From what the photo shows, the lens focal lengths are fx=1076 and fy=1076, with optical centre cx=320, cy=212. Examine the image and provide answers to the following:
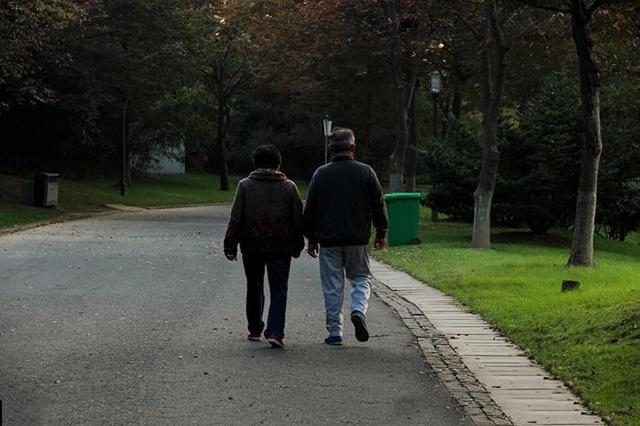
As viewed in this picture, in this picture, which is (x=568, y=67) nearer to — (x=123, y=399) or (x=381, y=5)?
(x=381, y=5)

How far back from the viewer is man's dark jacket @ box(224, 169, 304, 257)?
938cm

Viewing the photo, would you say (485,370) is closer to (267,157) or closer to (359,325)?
(359,325)

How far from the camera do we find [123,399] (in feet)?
23.0

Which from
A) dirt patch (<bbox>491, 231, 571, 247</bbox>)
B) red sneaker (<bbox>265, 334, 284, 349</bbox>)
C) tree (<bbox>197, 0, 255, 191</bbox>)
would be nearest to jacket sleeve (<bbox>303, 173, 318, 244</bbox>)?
red sneaker (<bbox>265, 334, 284, 349</bbox>)

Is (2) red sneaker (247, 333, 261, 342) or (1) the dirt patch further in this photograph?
(1) the dirt patch

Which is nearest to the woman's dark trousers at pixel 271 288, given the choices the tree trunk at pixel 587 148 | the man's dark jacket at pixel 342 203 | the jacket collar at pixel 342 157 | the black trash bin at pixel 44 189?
the man's dark jacket at pixel 342 203

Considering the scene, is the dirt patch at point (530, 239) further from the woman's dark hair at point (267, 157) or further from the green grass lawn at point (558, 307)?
the woman's dark hair at point (267, 157)

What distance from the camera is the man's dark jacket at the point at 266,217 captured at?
9.38 m

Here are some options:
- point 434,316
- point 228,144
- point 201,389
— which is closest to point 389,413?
point 201,389

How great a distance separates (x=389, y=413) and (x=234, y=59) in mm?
52479

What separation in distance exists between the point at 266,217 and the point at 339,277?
2.71 feet

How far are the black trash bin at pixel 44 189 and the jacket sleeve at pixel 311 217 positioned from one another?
2588cm

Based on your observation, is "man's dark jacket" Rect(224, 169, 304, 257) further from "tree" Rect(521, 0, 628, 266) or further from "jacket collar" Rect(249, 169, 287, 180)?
"tree" Rect(521, 0, 628, 266)

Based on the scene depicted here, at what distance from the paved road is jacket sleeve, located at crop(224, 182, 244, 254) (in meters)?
0.87
